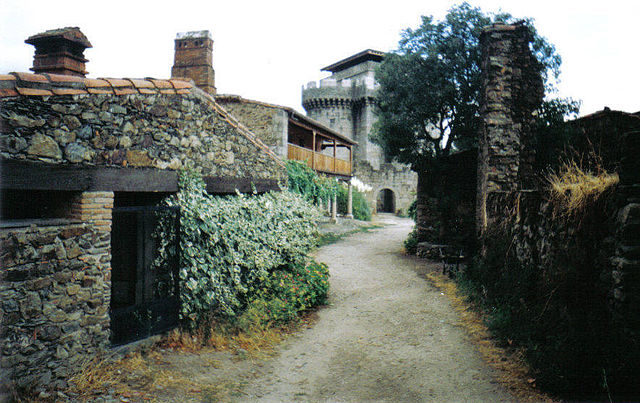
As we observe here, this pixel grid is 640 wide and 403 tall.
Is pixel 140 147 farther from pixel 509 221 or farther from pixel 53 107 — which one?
pixel 509 221

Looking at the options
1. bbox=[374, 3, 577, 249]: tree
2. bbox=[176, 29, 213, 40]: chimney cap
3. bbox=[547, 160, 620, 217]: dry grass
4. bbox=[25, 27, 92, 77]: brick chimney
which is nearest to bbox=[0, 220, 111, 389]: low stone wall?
bbox=[25, 27, 92, 77]: brick chimney

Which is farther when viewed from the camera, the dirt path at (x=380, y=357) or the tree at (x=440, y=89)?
the tree at (x=440, y=89)

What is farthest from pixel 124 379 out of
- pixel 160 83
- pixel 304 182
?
pixel 304 182

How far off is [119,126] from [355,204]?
874 inches

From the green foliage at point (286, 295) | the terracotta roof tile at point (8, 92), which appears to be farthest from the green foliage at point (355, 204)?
the terracotta roof tile at point (8, 92)

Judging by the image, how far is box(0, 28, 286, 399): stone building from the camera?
3.69 meters

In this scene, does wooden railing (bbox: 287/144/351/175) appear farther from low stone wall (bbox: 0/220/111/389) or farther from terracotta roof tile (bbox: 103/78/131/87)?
low stone wall (bbox: 0/220/111/389)

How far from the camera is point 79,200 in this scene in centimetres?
428

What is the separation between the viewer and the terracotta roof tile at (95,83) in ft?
A: 14.2

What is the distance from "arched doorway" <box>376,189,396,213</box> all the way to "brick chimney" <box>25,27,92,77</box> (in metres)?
31.6

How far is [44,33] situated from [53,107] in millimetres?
2363

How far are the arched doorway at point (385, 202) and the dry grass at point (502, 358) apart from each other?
2884cm

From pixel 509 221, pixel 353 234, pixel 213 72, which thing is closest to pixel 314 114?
pixel 353 234

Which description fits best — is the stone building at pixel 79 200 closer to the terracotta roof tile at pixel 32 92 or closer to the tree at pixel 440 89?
the terracotta roof tile at pixel 32 92
